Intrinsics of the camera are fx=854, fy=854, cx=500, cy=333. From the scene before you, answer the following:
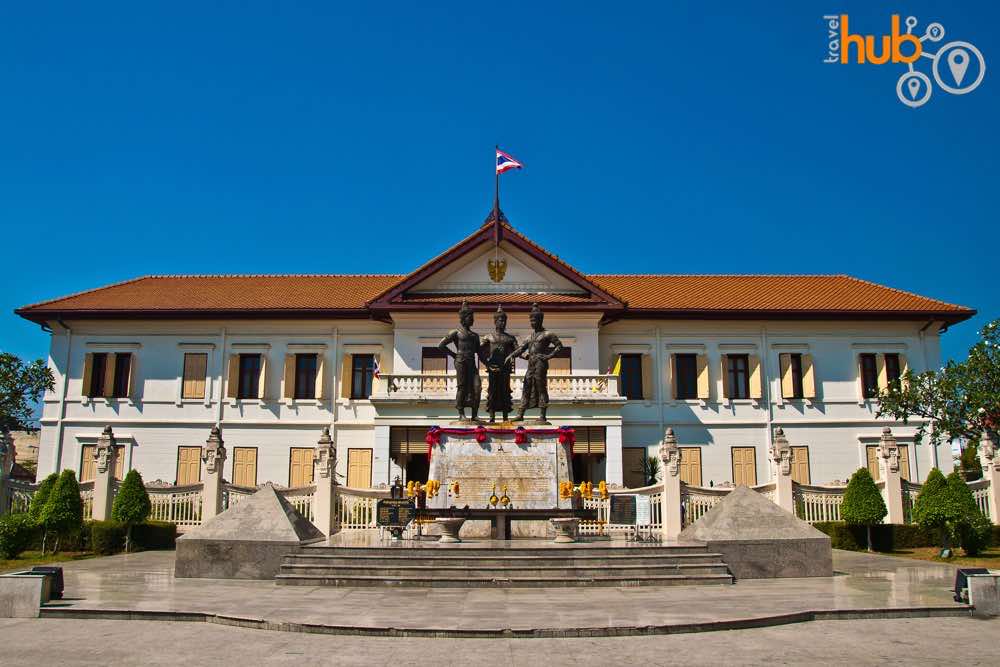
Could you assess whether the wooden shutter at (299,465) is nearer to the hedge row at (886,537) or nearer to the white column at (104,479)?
the white column at (104,479)

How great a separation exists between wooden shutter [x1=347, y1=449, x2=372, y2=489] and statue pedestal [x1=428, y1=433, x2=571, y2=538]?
52.3ft

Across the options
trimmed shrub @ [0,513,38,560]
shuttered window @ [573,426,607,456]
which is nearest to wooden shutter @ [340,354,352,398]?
shuttered window @ [573,426,607,456]

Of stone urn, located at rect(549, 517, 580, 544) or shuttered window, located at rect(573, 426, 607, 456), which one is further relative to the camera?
shuttered window, located at rect(573, 426, 607, 456)

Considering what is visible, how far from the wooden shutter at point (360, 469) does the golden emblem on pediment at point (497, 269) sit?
7987 millimetres

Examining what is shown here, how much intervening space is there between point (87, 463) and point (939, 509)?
28.4 m

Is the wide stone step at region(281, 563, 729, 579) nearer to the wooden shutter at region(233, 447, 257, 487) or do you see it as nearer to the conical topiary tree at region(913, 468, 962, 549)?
the conical topiary tree at region(913, 468, 962, 549)

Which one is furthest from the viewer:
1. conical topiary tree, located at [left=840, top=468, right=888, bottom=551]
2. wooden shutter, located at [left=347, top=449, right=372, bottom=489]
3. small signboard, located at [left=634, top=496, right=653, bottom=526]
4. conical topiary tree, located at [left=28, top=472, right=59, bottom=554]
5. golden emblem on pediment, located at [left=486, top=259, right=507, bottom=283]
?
golden emblem on pediment, located at [left=486, top=259, right=507, bottom=283]

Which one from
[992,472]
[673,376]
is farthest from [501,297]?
[992,472]

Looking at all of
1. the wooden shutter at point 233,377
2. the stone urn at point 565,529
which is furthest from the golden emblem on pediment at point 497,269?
the stone urn at point 565,529

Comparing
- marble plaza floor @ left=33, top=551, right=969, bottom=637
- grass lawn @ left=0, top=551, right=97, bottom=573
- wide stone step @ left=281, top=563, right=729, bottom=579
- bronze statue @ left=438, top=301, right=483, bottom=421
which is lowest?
grass lawn @ left=0, top=551, right=97, bottom=573

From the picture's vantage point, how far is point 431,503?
1600cm

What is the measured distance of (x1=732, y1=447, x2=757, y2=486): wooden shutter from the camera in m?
31.9

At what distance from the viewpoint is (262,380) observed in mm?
32500

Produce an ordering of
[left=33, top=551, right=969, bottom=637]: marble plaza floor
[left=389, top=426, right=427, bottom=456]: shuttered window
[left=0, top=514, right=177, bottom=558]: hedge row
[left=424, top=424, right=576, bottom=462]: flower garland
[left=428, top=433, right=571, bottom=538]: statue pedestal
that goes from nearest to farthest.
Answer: [left=33, top=551, right=969, bottom=637]: marble plaza floor, [left=428, top=433, right=571, bottom=538]: statue pedestal, [left=424, top=424, right=576, bottom=462]: flower garland, [left=0, top=514, right=177, bottom=558]: hedge row, [left=389, top=426, right=427, bottom=456]: shuttered window
